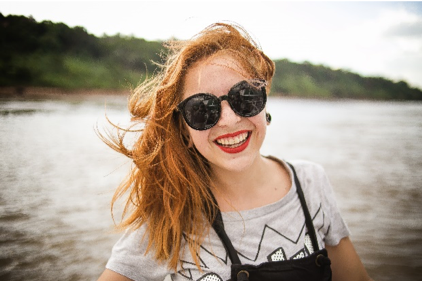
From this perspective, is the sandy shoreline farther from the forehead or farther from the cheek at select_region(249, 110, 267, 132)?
the cheek at select_region(249, 110, 267, 132)

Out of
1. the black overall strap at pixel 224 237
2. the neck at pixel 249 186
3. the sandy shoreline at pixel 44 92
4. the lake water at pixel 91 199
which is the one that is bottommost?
the lake water at pixel 91 199

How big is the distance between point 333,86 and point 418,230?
3689cm

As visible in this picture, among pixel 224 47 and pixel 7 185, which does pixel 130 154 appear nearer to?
pixel 224 47

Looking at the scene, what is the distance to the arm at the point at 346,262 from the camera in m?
1.66

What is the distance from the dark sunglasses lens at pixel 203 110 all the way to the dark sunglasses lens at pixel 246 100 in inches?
3.7

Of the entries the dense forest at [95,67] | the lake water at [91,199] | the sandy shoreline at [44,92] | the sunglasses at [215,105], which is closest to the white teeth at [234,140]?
the sunglasses at [215,105]

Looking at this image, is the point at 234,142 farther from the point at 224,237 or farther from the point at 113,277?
the point at 113,277

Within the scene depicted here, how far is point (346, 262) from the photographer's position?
1.67m

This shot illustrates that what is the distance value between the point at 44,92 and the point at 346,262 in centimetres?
1950

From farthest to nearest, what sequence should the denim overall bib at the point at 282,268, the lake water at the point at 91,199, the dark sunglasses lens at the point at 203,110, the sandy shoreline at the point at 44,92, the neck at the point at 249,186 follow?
the sandy shoreline at the point at 44,92, the lake water at the point at 91,199, the neck at the point at 249,186, the dark sunglasses lens at the point at 203,110, the denim overall bib at the point at 282,268

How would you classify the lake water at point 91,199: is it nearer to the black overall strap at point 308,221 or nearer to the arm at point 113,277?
the arm at point 113,277

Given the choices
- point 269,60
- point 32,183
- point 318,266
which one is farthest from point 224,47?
point 32,183

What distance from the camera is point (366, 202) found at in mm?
4051

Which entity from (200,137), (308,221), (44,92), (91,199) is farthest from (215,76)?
(44,92)
